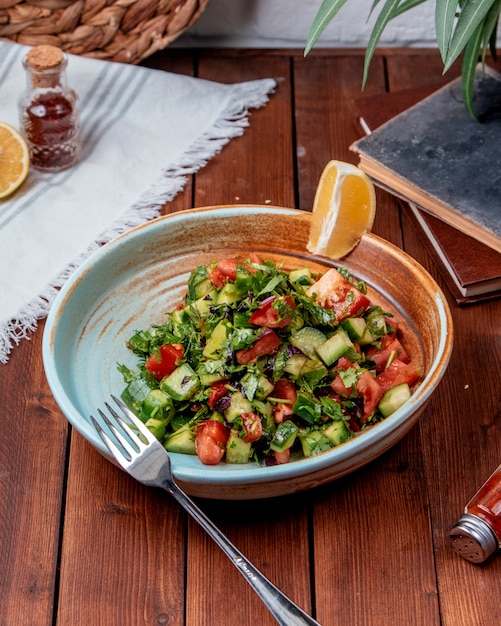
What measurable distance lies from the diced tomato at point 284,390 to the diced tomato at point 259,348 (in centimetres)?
5

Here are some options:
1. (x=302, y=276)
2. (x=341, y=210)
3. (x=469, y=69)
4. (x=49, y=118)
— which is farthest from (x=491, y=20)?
(x=49, y=118)

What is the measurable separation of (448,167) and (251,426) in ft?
2.94

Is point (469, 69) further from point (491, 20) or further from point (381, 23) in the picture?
point (381, 23)

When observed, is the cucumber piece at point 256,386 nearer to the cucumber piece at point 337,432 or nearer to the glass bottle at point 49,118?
the cucumber piece at point 337,432

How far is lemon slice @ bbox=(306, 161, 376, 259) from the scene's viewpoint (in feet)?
5.42

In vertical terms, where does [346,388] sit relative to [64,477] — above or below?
above

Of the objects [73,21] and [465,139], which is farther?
[73,21]

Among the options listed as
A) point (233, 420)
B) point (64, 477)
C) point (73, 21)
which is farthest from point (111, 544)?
point (73, 21)

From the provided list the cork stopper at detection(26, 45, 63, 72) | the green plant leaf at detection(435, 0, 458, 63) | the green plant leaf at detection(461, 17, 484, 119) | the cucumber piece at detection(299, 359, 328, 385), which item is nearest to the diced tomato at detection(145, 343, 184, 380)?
the cucumber piece at detection(299, 359, 328, 385)

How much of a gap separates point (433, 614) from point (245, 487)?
34cm

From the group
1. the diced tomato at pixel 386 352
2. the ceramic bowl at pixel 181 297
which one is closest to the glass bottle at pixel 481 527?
the ceramic bowl at pixel 181 297

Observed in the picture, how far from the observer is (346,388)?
1.43 meters

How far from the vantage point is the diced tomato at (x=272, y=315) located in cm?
143

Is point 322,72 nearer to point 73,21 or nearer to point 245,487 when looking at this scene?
point 73,21
